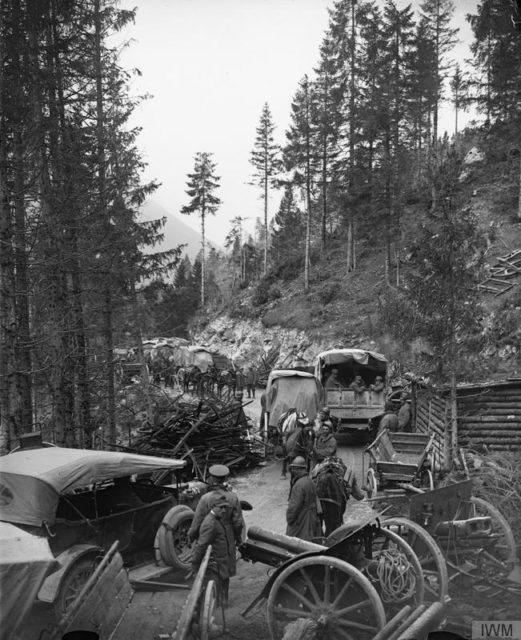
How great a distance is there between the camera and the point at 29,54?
12094 mm

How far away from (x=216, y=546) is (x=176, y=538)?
6.44ft

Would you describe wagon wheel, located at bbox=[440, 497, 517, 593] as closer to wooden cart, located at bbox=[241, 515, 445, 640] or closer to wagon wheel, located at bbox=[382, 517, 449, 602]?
wagon wheel, located at bbox=[382, 517, 449, 602]

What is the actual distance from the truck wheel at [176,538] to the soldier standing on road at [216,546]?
1.29 m

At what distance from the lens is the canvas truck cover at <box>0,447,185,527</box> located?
235 inches

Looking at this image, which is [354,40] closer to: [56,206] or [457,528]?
[56,206]

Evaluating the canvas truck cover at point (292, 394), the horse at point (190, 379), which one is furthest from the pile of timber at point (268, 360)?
the canvas truck cover at point (292, 394)

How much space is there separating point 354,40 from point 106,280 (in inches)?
1175

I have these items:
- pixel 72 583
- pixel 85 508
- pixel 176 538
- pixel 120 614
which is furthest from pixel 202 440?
pixel 120 614

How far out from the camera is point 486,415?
12672 mm

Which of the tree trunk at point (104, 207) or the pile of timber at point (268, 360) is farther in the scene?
the pile of timber at point (268, 360)

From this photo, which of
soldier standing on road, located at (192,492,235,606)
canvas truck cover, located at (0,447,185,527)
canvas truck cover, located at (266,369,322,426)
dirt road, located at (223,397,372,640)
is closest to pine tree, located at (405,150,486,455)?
dirt road, located at (223,397,372,640)

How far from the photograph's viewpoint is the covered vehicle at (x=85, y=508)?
5957 mm

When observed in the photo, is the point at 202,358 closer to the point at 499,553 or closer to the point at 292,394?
the point at 292,394

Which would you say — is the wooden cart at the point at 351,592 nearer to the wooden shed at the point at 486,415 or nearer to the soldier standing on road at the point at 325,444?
the soldier standing on road at the point at 325,444
